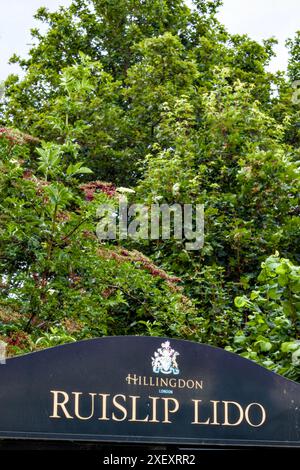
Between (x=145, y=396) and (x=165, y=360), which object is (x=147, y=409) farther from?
(x=165, y=360)

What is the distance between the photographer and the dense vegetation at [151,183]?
24.2ft

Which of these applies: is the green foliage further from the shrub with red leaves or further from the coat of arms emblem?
the shrub with red leaves

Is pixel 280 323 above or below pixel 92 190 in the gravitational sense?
below

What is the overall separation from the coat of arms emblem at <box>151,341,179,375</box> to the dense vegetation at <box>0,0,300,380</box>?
64.2 inches

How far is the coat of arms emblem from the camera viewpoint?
4.25m

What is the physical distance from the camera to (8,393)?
3.94 meters

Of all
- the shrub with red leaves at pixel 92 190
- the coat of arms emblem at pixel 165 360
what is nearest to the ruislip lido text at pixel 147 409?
the coat of arms emblem at pixel 165 360

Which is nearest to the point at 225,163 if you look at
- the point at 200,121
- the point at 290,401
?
the point at 200,121

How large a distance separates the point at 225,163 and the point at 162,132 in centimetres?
120

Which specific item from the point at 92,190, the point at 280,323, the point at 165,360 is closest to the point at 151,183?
the point at 92,190

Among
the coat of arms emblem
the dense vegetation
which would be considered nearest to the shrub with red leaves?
the dense vegetation

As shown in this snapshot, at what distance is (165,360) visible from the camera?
14.0 feet

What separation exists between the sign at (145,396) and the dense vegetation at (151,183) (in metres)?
1.34

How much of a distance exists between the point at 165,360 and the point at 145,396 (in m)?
0.20
